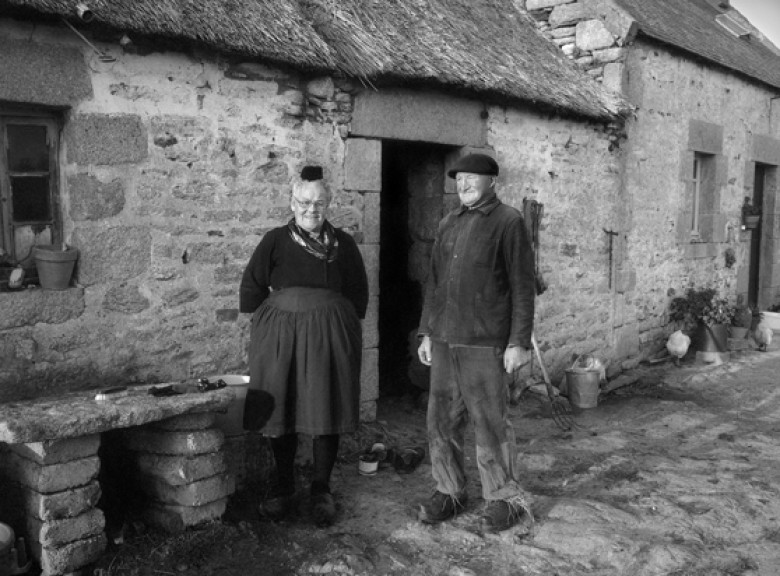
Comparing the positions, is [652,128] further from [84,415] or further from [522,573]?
[84,415]

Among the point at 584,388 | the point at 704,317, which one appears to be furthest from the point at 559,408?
the point at 704,317

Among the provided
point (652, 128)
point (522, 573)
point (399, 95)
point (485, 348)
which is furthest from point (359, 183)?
point (652, 128)

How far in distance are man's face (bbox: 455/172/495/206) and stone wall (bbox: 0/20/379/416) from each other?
5.16 ft

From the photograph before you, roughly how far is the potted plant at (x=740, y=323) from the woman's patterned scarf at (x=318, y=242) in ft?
25.1

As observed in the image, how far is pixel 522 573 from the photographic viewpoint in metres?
3.77

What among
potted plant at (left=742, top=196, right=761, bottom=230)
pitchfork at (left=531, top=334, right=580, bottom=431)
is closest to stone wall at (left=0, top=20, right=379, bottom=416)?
pitchfork at (left=531, top=334, right=580, bottom=431)

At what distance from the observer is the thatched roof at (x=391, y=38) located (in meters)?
4.43

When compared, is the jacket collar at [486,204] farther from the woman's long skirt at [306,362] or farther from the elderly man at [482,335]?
the woman's long skirt at [306,362]

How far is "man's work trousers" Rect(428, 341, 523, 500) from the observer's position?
13.5 ft

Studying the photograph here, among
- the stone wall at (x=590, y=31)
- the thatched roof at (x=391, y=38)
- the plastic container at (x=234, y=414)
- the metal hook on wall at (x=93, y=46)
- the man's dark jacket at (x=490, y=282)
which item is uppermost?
the stone wall at (x=590, y=31)

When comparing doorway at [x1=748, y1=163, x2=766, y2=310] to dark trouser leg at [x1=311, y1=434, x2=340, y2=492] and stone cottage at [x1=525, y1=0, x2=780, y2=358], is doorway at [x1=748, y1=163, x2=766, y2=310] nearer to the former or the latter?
stone cottage at [x1=525, y1=0, x2=780, y2=358]

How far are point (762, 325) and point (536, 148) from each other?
5.00 meters

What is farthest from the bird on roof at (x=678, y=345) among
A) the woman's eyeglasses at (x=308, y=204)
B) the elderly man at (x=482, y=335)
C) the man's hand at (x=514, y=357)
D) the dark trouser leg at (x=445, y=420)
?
the woman's eyeglasses at (x=308, y=204)

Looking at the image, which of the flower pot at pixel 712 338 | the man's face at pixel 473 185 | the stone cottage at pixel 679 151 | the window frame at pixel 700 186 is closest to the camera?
the man's face at pixel 473 185
